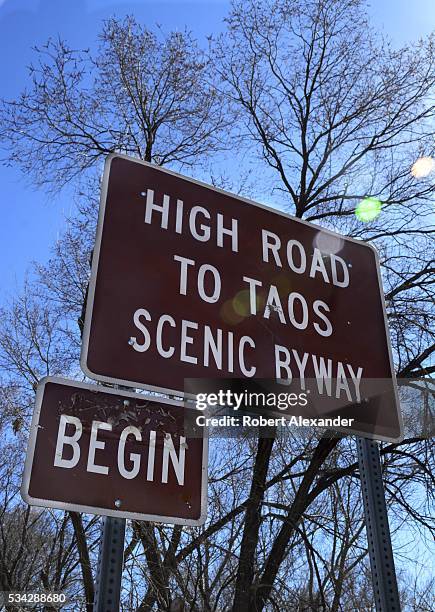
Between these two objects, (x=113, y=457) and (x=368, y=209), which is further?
(x=368, y=209)

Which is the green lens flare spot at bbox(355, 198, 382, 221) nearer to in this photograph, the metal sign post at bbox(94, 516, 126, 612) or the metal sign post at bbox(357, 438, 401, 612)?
the metal sign post at bbox(357, 438, 401, 612)

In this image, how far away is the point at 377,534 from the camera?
1.86 metres

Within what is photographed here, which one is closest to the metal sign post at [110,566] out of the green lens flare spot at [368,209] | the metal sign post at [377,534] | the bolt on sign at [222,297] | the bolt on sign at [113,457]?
the bolt on sign at [113,457]

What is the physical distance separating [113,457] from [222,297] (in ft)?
2.28

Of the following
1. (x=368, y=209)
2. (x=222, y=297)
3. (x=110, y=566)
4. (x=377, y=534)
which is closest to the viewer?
(x=110, y=566)

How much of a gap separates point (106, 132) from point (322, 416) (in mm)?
6787

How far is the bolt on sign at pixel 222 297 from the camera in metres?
1.77

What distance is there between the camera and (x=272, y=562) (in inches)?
247

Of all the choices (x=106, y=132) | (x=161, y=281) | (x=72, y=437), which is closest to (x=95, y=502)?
(x=72, y=437)

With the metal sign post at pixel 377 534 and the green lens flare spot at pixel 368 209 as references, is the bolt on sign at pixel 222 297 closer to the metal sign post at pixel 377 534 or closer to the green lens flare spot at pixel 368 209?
the metal sign post at pixel 377 534

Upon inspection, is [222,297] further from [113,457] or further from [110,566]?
[110,566]

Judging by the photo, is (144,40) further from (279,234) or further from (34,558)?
(34,558)

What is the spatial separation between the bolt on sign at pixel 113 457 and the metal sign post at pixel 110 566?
7 cm

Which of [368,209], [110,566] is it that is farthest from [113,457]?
[368,209]
